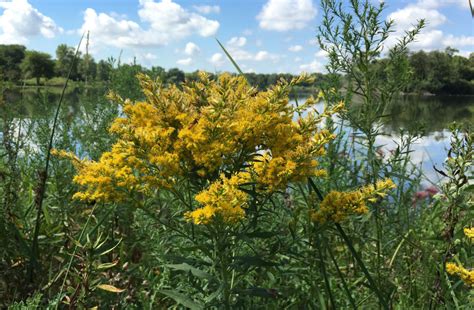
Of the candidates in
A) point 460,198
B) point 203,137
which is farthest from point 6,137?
point 460,198

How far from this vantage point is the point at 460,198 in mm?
2248

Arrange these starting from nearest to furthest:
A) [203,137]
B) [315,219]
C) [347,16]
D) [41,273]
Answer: [203,137], [315,219], [347,16], [41,273]

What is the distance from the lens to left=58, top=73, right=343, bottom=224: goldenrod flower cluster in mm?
1750

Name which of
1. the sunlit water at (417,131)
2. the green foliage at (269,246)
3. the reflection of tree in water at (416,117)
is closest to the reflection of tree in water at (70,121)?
the green foliage at (269,246)

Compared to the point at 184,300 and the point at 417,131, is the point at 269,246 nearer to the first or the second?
the point at 184,300

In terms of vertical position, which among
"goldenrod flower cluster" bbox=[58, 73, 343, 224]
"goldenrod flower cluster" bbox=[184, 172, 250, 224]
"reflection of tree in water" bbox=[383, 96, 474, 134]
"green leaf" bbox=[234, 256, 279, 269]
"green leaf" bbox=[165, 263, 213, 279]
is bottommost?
"green leaf" bbox=[165, 263, 213, 279]

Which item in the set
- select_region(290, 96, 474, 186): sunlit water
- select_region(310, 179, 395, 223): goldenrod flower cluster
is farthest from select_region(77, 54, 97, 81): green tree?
select_region(310, 179, 395, 223): goldenrod flower cluster

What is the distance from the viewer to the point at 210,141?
174 centimetres

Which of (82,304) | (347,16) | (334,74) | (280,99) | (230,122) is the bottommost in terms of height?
(82,304)

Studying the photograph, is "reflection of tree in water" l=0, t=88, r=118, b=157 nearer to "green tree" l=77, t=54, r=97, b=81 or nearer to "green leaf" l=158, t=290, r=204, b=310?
"green tree" l=77, t=54, r=97, b=81

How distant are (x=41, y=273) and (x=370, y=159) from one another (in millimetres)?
2256

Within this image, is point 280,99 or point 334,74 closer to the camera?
point 280,99

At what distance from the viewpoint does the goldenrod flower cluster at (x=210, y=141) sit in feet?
5.74

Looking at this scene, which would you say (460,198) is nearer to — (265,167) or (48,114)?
(265,167)
